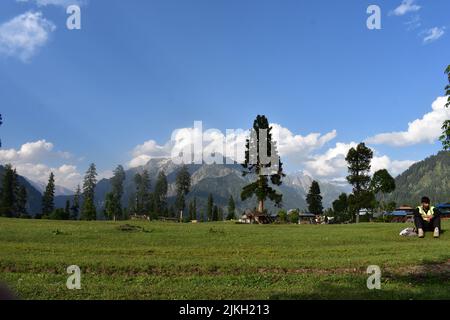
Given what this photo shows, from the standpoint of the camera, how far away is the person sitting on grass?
22531 mm

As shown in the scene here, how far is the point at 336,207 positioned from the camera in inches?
5925

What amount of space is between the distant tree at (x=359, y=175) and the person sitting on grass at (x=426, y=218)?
79.8m

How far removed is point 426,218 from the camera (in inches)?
934

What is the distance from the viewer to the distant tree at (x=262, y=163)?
3093 inches

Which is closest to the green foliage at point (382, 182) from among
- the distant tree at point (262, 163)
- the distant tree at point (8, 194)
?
the distant tree at point (262, 163)

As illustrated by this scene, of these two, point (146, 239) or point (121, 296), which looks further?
point (146, 239)

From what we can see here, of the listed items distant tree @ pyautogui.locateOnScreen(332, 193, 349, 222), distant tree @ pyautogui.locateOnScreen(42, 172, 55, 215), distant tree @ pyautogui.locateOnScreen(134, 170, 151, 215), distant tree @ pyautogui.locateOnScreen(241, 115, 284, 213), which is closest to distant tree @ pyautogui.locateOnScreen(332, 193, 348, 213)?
distant tree @ pyautogui.locateOnScreen(332, 193, 349, 222)

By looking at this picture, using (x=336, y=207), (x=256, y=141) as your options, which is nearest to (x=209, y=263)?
(x=256, y=141)

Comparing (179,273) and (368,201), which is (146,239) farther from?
(368,201)

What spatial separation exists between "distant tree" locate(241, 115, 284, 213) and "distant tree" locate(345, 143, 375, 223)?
Answer: 102ft

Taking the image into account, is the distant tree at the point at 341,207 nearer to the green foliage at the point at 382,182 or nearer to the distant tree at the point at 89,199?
the green foliage at the point at 382,182

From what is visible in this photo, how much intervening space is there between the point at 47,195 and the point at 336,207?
102m

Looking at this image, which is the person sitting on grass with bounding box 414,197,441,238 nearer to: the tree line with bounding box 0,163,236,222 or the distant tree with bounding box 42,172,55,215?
the tree line with bounding box 0,163,236,222

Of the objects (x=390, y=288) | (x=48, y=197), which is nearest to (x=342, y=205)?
(x=48, y=197)
